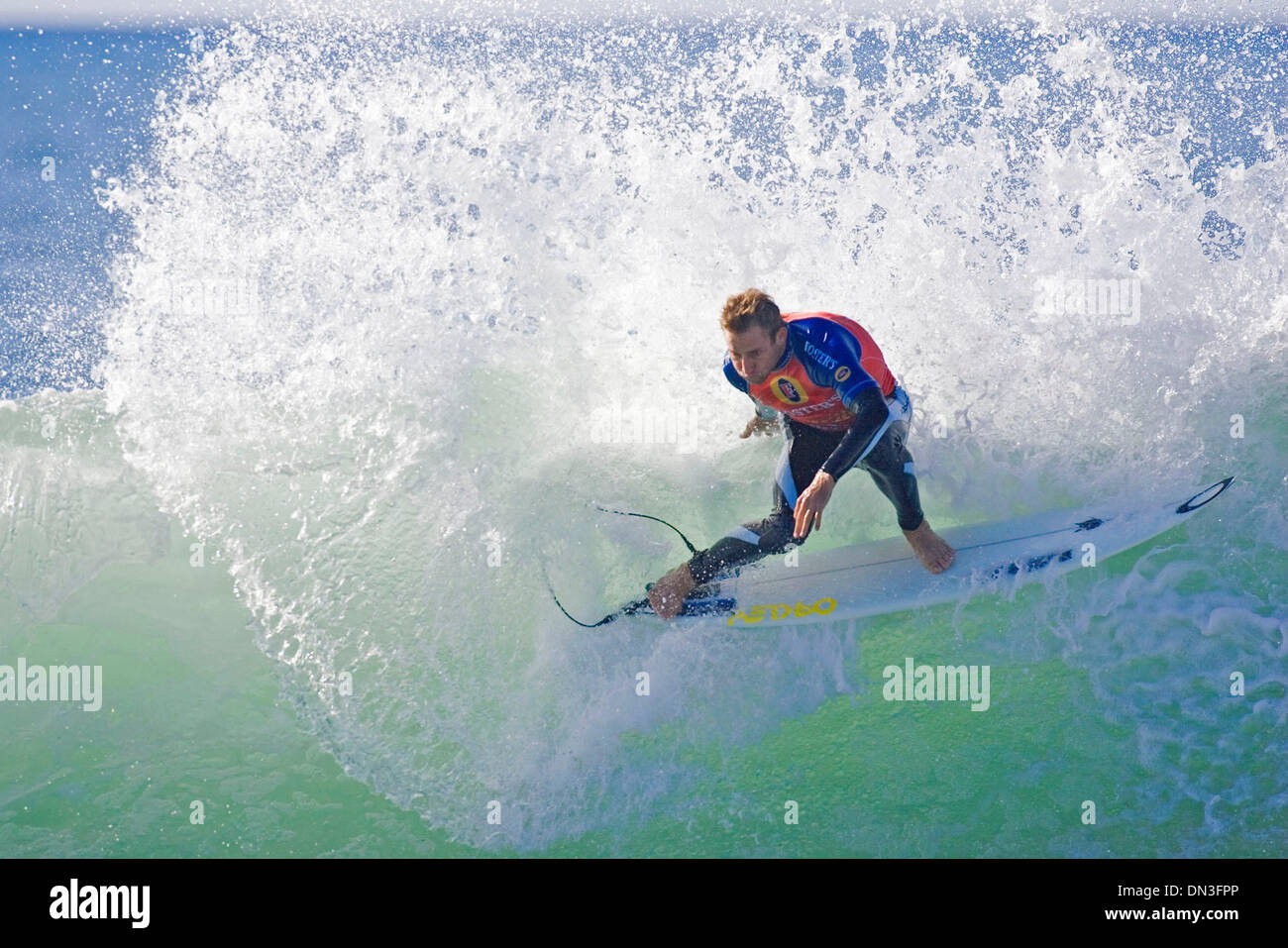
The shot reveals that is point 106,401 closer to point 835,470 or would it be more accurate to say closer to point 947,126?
point 835,470

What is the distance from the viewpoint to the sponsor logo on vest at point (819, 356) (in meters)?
4.09

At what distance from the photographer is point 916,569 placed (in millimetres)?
4941

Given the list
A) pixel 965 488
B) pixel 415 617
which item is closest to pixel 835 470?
pixel 965 488

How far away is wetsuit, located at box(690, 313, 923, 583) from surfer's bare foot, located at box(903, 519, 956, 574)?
8cm

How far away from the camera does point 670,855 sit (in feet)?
13.7

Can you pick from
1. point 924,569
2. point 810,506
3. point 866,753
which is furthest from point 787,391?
point 866,753

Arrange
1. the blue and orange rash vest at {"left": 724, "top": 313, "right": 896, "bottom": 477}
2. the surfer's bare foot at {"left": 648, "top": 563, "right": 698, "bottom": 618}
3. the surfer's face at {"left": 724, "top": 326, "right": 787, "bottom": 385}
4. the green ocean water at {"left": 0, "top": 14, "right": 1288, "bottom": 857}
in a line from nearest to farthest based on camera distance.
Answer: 1. the surfer's face at {"left": 724, "top": 326, "right": 787, "bottom": 385}
2. the blue and orange rash vest at {"left": 724, "top": 313, "right": 896, "bottom": 477}
3. the green ocean water at {"left": 0, "top": 14, "right": 1288, "bottom": 857}
4. the surfer's bare foot at {"left": 648, "top": 563, "right": 698, "bottom": 618}

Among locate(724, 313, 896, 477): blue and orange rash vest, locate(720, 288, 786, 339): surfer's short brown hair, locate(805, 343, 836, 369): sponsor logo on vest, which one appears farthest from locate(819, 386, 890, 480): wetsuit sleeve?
locate(720, 288, 786, 339): surfer's short brown hair

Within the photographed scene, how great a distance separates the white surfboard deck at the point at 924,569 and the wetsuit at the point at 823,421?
26cm

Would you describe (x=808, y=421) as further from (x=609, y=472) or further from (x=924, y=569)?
(x=609, y=472)

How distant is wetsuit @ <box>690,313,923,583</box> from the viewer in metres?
4.07

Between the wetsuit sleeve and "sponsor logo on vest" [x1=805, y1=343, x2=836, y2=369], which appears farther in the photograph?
"sponsor logo on vest" [x1=805, y1=343, x2=836, y2=369]

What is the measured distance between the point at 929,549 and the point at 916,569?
0.17 metres

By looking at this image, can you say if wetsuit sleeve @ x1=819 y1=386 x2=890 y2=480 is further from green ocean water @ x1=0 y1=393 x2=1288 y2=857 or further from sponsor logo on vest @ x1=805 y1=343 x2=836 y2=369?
green ocean water @ x1=0 y1=393 x2=1288 y2=857
